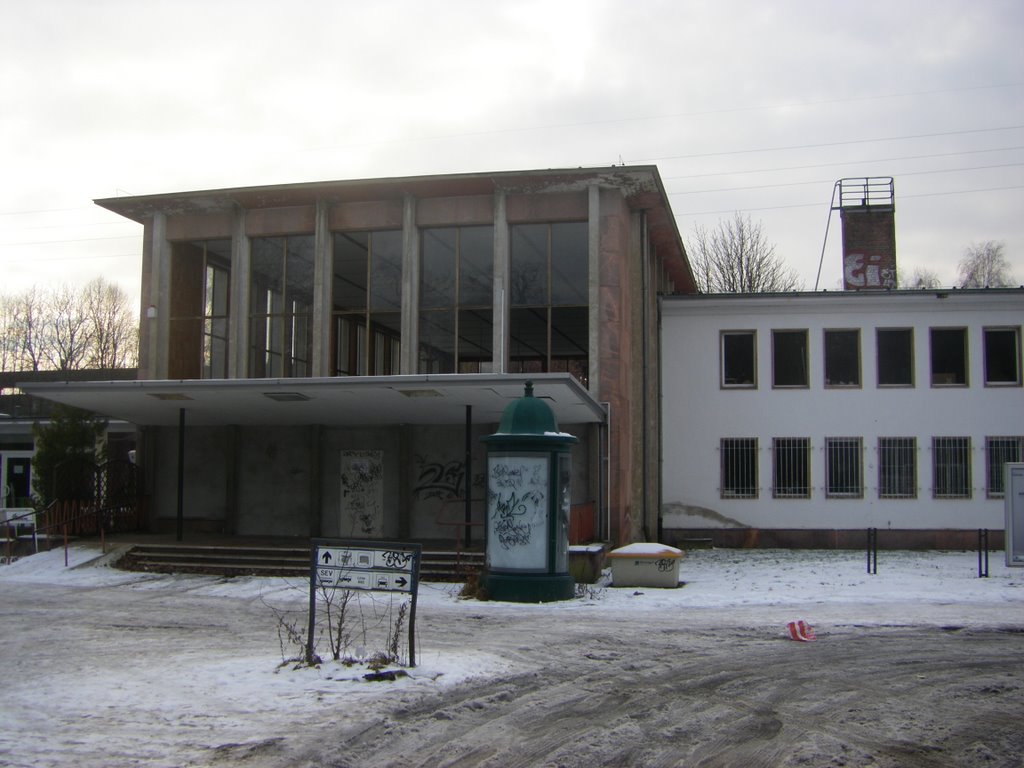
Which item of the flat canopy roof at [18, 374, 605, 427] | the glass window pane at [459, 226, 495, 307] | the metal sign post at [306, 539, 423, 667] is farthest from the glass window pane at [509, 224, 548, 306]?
the metal sign post at [306, 539, 423, 667]

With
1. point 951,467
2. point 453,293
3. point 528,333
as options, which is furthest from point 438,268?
point 951,467

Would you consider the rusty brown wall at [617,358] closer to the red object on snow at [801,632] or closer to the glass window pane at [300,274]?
the glass window pane at [300,274]

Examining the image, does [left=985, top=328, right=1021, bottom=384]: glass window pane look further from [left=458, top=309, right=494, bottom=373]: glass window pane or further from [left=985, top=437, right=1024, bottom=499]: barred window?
[left=458, top=309, right=494, bottom=373]: glass window pane

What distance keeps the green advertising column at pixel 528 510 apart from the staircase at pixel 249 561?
7.41 feet

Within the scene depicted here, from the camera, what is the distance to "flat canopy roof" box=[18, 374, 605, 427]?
18.2m

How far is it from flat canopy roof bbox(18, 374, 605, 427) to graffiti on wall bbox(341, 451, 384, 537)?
0.89 meters

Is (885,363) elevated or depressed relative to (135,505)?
elevated

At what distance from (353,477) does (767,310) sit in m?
11.8

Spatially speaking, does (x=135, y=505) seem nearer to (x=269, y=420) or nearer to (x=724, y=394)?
(x=269, y=420)

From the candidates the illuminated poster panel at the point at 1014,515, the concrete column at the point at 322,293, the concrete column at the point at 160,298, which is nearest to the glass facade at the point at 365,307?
the concrete column at the point at 322,293

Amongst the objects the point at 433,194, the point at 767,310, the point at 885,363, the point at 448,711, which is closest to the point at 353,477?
the point at 433,194

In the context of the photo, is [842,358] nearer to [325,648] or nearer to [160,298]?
[160,298]

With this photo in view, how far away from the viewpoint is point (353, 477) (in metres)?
23.8

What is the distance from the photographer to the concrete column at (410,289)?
78.2ft
